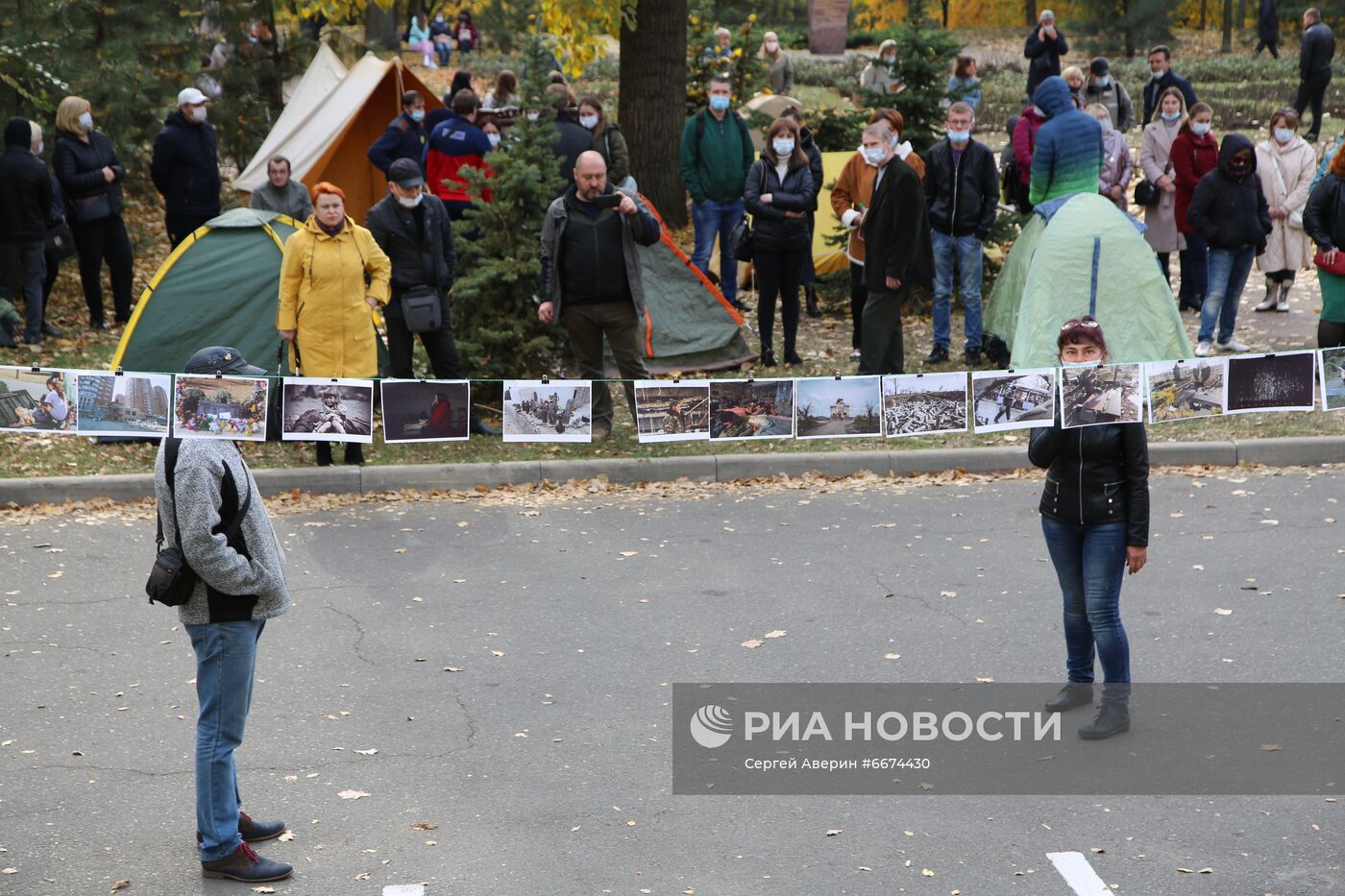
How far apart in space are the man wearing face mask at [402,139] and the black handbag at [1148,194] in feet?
22.9

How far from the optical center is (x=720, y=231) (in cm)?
1439

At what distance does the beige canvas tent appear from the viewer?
57.7ft

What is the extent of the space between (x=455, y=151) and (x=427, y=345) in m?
3.33

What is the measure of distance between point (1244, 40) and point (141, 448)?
38213 mm

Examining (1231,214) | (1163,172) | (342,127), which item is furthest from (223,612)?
(342,127)

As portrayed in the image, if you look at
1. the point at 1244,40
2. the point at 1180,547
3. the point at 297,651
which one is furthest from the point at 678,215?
the point at 1244,40

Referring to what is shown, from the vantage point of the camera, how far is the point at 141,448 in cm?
1099

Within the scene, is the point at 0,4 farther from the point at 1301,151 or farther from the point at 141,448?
the point at 1301,151

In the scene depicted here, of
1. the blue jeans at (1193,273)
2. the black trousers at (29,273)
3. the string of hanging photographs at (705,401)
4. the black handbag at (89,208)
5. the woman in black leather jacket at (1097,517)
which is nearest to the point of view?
the woman in black leather jacket at (1097,517)

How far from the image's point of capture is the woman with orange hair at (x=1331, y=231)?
1106cm

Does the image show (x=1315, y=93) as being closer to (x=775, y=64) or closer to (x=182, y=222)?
(x=775, y=64)

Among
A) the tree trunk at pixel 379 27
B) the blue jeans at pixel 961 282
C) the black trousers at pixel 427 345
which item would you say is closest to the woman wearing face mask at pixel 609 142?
the blue jeans at pixel 961 282

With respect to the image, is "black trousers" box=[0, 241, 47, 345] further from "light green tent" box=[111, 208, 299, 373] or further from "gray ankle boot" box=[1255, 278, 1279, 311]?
"gray ankle boot" box=[1255, 278, 1279, 311]

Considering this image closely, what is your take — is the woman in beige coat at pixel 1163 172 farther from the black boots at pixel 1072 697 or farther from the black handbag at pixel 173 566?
the black handbag at pixel 173 566
